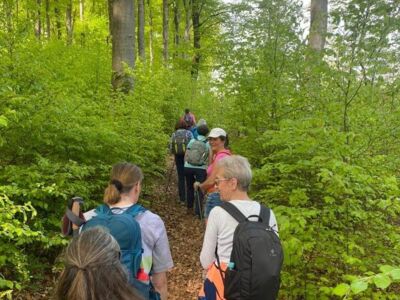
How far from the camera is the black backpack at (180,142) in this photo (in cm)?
838

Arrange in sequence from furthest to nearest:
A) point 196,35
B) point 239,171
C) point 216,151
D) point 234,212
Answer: point 196,35, point 216,151, point 239,171, point 234,212

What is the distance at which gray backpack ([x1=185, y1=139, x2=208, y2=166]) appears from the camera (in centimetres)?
733

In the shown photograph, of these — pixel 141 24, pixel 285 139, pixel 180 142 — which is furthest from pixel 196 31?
pixel 285 139

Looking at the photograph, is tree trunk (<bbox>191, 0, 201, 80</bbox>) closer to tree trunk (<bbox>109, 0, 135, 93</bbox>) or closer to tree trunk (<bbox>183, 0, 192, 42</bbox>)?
tree trunk (<bbox>183, 0, 192, 42</bbox>)

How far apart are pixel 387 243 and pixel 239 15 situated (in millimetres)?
5589

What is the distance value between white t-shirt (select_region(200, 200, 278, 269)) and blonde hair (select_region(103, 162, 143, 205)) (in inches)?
26.8

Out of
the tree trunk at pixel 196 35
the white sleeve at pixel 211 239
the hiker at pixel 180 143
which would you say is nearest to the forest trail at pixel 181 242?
the hiker at pixel 180 143

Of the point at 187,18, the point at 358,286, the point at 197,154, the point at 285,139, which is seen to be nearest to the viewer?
the point at 358,286

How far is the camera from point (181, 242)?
7.00 metres

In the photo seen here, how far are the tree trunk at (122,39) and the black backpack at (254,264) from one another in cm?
679

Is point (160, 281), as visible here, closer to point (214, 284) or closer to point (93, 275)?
point (214, 284)

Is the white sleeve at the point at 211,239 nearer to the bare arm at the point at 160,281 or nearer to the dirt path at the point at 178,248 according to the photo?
the bare arm at the point at 160,281

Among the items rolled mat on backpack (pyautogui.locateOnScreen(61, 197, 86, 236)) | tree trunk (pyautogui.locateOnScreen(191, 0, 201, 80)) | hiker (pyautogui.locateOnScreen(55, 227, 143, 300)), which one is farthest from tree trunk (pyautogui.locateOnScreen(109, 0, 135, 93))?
tree trunk (pyautogui.locateOnScreen(191, 0, 201, 80))

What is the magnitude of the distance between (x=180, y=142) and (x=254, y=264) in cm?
584
